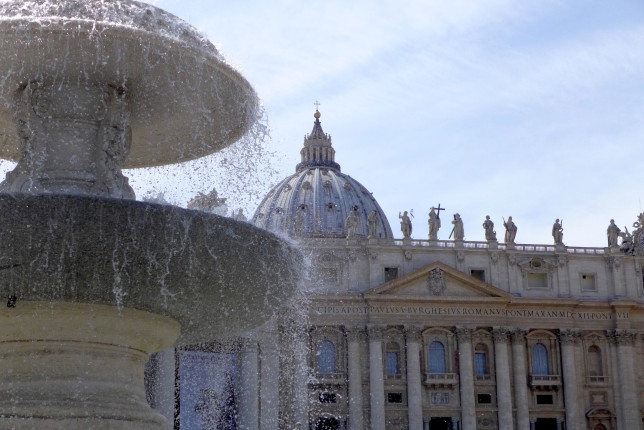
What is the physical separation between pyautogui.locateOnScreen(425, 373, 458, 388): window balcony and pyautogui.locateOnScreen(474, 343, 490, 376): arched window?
1655 mm

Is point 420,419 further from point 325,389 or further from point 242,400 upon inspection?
point 242,400

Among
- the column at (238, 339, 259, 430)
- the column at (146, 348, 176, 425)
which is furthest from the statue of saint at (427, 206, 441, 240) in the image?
the column at (146, 348, 176, 425)

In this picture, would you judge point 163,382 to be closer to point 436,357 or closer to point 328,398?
point 328,398

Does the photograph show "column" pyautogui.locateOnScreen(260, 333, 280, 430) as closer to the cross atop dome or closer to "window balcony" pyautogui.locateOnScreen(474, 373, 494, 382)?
"window balcony" pyautogui.locateOnScreen(474, 373, 494, 382)

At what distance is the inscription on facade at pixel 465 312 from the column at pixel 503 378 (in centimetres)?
99

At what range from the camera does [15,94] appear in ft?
31.7

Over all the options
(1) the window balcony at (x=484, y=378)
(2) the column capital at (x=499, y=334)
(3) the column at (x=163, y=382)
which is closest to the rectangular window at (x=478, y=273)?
(2) the column capital at (x=499, y=334)

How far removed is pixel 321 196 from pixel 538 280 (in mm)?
32742

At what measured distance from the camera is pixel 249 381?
46.3 metres

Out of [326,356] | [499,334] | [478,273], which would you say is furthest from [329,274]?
[499,334]

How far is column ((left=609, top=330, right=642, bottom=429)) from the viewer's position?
168ft

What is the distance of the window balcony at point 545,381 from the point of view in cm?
5057

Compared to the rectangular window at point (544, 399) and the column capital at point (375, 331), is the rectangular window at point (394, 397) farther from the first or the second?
the rectangular window at point (544, 399)

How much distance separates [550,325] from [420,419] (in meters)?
8.11
